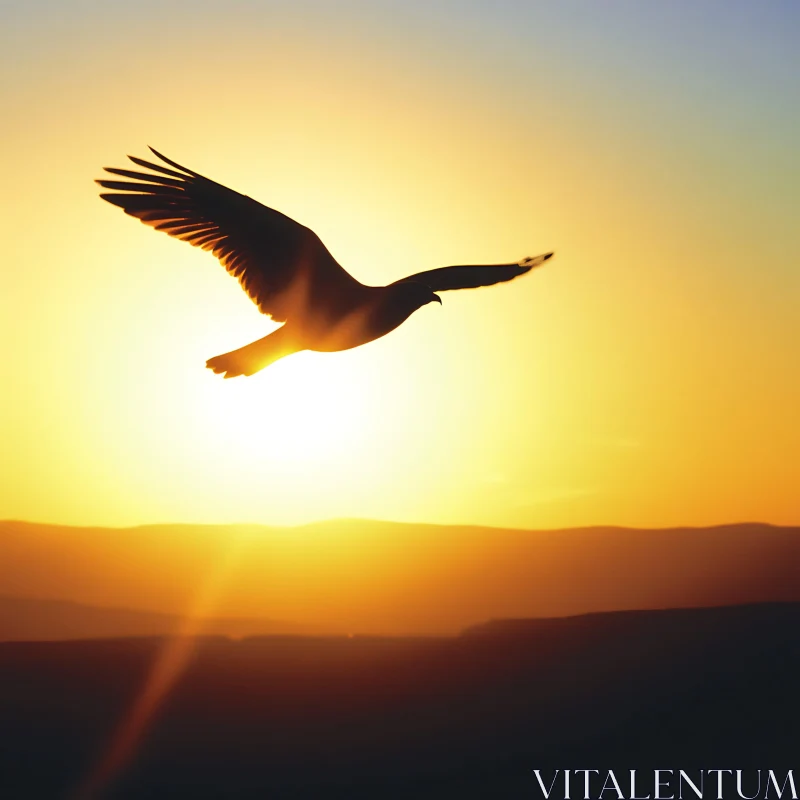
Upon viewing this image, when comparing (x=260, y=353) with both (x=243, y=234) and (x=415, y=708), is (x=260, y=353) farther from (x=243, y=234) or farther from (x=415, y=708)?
(x=415, y=708)

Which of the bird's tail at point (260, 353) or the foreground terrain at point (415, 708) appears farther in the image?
the foreground terrain at point (415, 708)

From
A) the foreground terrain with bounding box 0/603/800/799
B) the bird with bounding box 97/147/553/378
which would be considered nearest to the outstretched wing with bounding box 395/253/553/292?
the bird with bounding box 97/147/553/378

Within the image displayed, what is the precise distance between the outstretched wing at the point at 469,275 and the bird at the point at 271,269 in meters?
1.15

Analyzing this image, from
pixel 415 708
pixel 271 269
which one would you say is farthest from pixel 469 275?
pixel 415 708

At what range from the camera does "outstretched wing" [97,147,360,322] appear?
9.38 metres

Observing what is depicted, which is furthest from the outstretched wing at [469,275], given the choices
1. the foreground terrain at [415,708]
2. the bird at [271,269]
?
the foreground terrain at [415,708]

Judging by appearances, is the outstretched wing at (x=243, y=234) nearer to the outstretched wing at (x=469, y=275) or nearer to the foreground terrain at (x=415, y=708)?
the outstretched wing at (x=469, y=275)

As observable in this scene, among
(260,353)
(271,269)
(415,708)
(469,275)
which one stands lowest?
(415,708)

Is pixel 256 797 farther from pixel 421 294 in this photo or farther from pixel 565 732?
pixel 421 294

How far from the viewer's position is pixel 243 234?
31.7 feet

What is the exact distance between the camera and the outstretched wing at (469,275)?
11.2 meters

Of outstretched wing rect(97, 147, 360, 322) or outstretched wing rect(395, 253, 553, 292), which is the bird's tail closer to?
outstretched wing rect(97, 147, 360, 322)

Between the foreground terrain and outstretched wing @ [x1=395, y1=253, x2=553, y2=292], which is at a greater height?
outstretched wing @ [x1=395, y1=253, x2=553, y2=292]

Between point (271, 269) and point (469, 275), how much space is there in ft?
8.36
